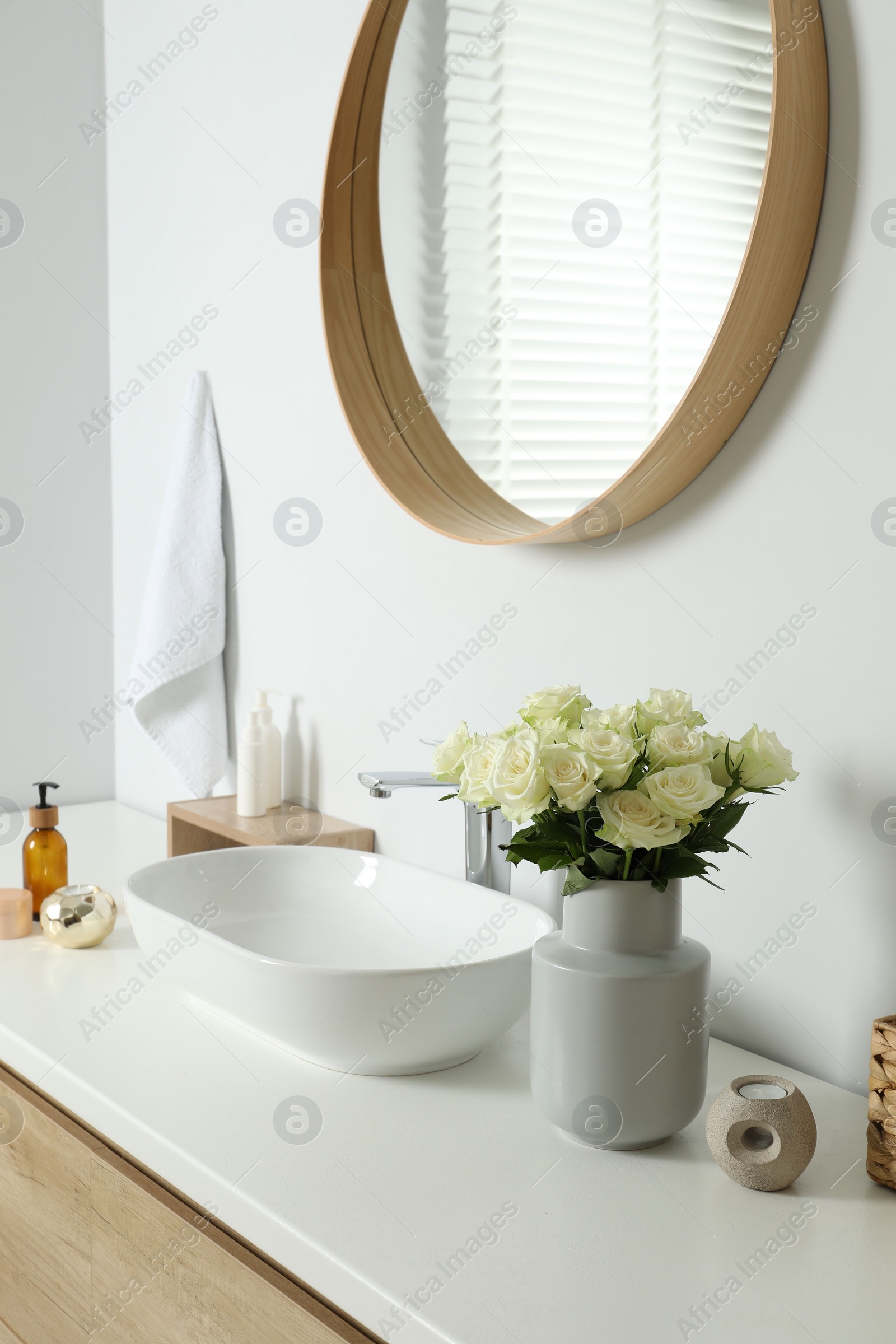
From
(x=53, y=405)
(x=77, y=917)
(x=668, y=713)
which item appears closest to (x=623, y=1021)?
(x=668, y=713)

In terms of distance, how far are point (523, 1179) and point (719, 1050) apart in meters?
0.30

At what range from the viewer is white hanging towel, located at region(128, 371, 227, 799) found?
1.64 m

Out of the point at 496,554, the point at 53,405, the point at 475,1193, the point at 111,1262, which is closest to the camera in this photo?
the point at 475,1193

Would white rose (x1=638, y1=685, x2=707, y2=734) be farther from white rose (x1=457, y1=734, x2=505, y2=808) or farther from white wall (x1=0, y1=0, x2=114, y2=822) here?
white wall (x1=0, y1=0, x2=114, y2=822)

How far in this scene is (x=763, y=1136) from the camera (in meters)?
0.75

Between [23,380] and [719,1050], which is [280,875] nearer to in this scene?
[719,1050]

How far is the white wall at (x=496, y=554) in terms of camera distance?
0.85 meters

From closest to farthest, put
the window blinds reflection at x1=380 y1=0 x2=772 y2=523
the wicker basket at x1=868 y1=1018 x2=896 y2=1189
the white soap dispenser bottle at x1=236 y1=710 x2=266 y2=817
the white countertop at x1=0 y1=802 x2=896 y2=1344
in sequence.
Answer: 1. the white countertop at x1=0 y1=802 x2=896 y2=1344
2. the wicker basket at x1=868 y1=1018 x2=896 y2=1189
3. the window blinds reflection at x1=380 y1=0 x2=772 y2=523
4. the white soap dispenser bottle at x1=236 y1=710 x2=266 y2=817

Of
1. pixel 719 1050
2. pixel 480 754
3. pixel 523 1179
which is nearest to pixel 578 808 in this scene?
pixel 480 754

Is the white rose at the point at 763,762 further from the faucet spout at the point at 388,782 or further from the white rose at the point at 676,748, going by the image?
the faucet spout at the point at 388,782

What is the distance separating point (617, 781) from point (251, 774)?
0.79 m

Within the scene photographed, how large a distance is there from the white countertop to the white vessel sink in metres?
0.04

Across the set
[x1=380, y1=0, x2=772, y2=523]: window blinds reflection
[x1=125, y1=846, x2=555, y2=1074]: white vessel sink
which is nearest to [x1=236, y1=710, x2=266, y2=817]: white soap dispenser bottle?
[x1=125, y1=846, x2=555, y2=1074]: white vessel sink

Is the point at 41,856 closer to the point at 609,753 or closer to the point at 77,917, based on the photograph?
the point at 77,917
